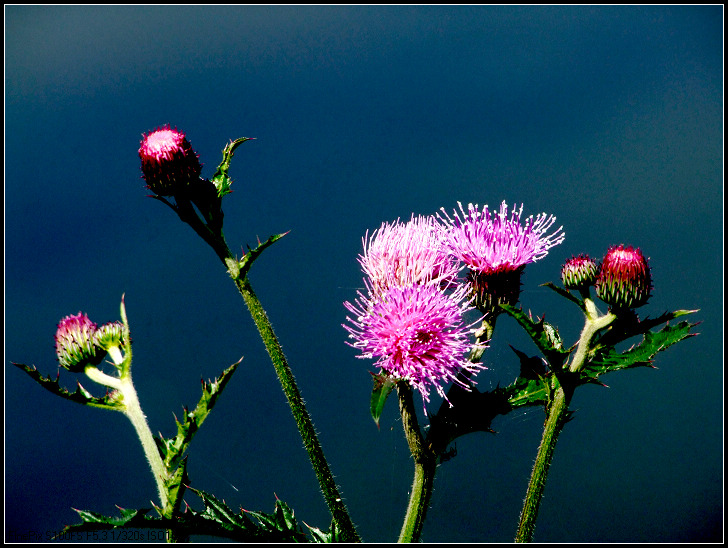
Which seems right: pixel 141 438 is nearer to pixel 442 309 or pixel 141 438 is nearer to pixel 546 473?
pixel 442 309

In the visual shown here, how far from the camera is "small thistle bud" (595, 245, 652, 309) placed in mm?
880

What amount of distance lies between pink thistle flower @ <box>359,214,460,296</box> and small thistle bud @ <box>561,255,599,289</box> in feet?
0.58

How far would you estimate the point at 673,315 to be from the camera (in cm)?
86

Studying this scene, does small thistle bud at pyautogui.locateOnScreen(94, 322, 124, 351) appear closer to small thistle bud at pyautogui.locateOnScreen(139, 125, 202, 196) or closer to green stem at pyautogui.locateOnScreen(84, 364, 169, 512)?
green stem at pyautogui.locateOnScreen(84, 364, 169, 512)

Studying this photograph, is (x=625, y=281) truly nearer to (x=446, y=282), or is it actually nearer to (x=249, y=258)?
Answer: (x=446, y=282)

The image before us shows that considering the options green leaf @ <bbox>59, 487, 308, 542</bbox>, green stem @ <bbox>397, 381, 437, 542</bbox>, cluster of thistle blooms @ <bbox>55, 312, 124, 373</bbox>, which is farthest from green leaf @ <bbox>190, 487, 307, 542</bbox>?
cluster of thistle blooms @ <bbox>55, 312, 124, 373</bbox>

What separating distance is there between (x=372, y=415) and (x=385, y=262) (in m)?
0.26

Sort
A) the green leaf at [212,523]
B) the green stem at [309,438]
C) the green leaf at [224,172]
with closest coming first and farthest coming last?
the green leaf at [212,523] < the green stem at [309,438] < the green leaf at [224,172]

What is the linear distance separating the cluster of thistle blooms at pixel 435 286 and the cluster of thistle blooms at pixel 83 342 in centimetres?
37

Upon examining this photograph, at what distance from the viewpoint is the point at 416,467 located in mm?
902

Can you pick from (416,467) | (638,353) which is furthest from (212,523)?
(638,353)

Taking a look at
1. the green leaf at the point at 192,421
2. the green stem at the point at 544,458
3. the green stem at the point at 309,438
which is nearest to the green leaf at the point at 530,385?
the green stem at the point at 544,458

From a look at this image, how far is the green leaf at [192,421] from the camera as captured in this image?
2.64ft

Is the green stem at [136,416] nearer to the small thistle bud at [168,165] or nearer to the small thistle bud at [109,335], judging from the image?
the small thistle bud at [109,335]
